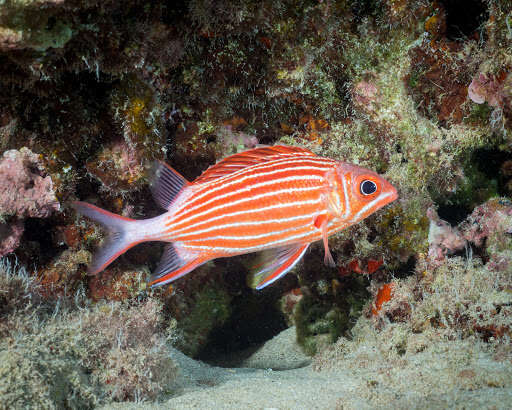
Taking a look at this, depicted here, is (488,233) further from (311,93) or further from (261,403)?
(261,403)

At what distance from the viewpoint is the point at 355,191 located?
2732 mm

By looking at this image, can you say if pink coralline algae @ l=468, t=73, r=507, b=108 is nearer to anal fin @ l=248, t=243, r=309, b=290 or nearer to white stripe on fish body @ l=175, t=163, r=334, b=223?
white stripe on fish body @ l=175, t=163, r=334, b=223

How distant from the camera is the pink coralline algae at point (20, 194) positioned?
2.93 meters

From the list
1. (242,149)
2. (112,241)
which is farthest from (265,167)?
(112,241)

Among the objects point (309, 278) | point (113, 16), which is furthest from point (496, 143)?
point (113, 16)

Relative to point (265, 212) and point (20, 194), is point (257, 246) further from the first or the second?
point (20, 194)

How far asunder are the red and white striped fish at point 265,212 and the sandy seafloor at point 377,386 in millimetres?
955

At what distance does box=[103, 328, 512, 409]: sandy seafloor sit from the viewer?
8.04 ft

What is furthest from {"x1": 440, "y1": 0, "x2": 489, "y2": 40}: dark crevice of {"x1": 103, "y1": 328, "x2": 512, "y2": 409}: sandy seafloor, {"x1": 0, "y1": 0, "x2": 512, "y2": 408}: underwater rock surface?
{"x1": 103, "y1": 328, "x2": 512, "y2": 409}: sandy seafloor

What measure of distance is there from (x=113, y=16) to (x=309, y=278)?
3879 mm

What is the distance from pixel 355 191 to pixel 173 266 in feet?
5.28

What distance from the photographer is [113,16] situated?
8.94 ft

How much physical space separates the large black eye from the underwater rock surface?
113 cm

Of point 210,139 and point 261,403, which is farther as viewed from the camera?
point 210,139
